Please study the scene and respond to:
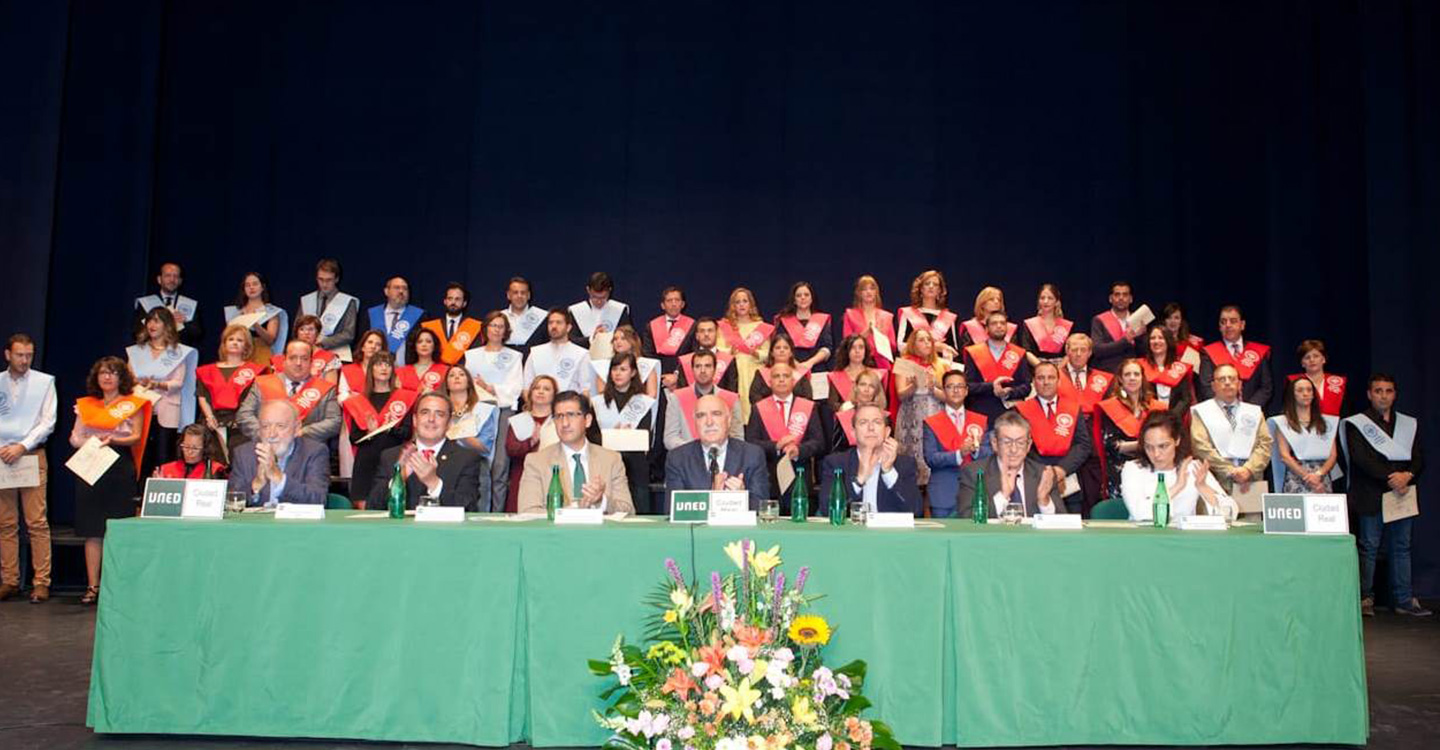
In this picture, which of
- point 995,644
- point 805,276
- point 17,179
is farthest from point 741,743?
point 17,179

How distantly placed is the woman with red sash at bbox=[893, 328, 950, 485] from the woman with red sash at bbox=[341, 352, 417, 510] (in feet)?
10.2

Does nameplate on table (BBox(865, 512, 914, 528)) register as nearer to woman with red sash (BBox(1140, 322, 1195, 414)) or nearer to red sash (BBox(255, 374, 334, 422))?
woman with red sash (BBox(1140, 322, 1195, 414))

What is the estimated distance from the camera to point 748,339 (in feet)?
26.5

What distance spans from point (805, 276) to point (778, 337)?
2.40m

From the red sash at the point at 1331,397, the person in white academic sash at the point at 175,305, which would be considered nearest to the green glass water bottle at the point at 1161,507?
the red sash at the point at 1331,397

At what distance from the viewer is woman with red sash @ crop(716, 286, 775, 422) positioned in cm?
784

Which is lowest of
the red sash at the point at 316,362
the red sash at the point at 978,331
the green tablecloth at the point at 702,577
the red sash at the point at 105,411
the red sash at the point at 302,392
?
the green tablecloth at the point at 702,577

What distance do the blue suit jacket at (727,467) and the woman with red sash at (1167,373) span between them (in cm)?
319

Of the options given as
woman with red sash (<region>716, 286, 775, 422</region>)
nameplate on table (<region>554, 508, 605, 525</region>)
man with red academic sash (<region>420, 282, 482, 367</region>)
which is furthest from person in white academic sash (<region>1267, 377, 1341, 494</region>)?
man with red academic sash (<region>420, 282, 482, 367</region>)

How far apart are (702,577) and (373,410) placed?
157 inches

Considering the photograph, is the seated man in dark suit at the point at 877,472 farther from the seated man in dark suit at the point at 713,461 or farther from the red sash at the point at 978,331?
the red sash at the point at 978,331

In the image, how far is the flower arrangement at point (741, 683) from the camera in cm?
290

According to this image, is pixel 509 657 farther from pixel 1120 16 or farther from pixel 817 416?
pixel 1120 16

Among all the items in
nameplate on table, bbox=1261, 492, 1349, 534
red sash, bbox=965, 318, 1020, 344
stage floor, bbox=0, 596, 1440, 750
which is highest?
red sash, bbox=965, 318, 1020, 344
